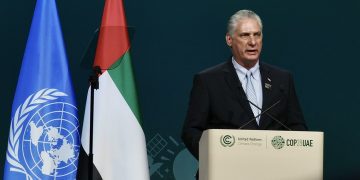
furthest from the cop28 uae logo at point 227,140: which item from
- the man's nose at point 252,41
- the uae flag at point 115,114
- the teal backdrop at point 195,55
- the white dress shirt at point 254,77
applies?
the teal backdrop at point 195,55

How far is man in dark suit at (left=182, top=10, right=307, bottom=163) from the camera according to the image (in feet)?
12.7

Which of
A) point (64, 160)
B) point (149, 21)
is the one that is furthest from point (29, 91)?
point (149, 21)

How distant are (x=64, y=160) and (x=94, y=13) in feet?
3.41

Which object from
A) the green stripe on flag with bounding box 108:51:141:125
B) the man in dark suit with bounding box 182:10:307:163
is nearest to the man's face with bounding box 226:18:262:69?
the man in dark suit with bounding box 182:10:307:163

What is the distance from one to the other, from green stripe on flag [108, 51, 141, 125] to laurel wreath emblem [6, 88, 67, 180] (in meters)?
0.34

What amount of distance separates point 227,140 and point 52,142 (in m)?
1.59

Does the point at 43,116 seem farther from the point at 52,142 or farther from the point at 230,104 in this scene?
the point at 230,104

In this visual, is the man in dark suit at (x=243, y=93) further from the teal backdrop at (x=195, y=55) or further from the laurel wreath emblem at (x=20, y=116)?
the laurel wreath emblem at (x=20, y=116)

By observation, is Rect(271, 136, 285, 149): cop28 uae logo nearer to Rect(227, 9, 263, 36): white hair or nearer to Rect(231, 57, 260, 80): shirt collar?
Rect(231, 57, 260, 80): shirt collar

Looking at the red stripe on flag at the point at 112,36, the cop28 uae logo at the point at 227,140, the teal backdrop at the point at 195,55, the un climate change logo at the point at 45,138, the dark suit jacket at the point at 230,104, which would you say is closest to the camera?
the cop28 uae logo at the point at 227,140

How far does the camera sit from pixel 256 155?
312cm

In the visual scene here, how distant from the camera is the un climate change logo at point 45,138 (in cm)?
436

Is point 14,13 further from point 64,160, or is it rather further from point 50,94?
point 64,160

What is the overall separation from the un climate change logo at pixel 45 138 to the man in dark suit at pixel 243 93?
830mm
